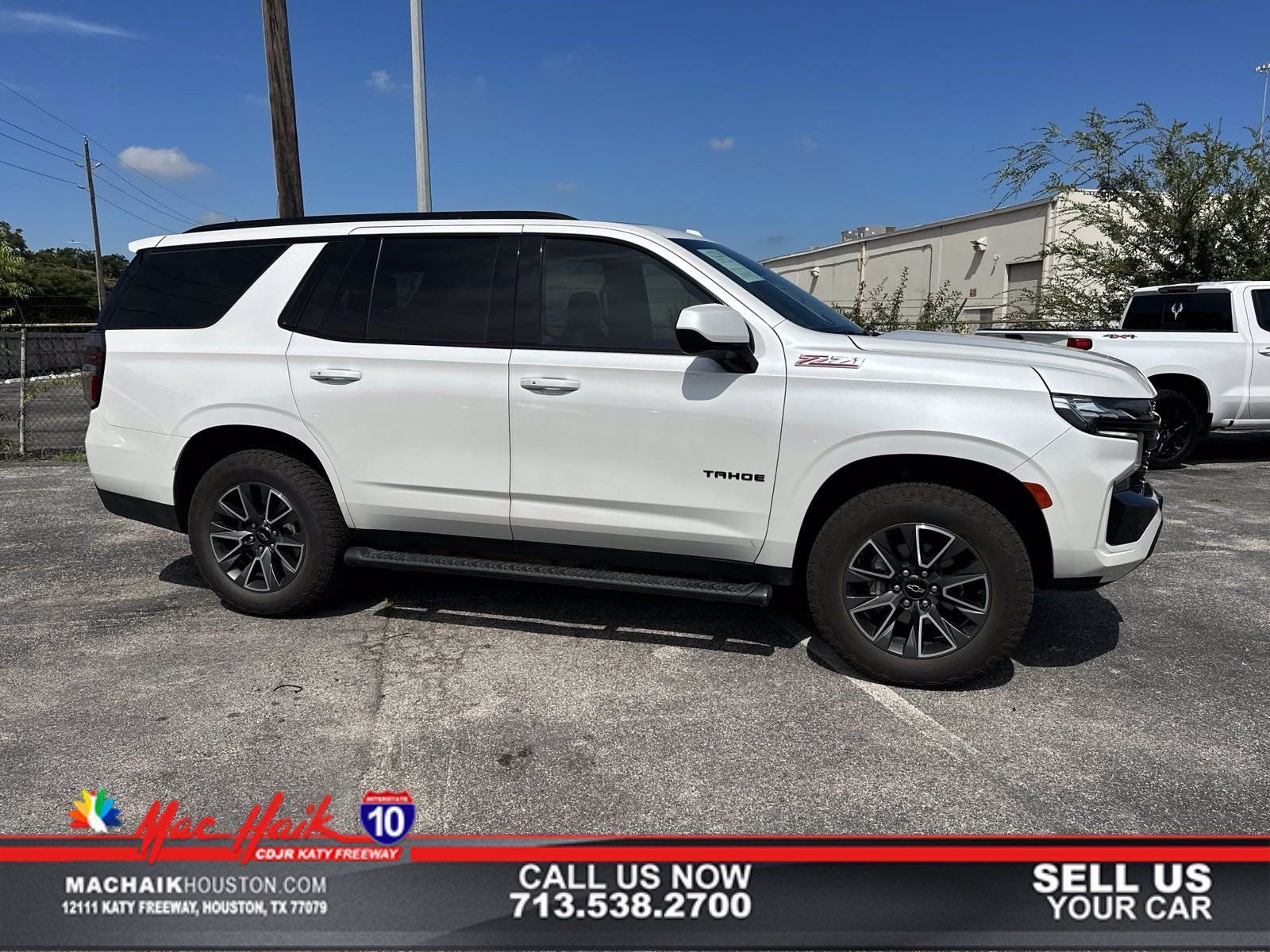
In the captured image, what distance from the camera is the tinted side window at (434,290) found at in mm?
4207

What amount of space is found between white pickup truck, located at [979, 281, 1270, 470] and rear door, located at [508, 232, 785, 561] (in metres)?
6.58

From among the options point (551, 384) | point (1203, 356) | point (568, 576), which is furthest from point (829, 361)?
point (1203, 356)

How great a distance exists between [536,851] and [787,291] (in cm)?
290

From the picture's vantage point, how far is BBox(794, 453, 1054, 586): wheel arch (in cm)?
365

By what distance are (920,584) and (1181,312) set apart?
7.98 metres

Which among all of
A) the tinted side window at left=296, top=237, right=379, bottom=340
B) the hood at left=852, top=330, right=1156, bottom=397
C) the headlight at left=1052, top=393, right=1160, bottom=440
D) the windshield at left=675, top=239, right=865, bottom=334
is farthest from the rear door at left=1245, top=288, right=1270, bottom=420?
the tinted side window at left=296, top=237, right=379, bottom=340

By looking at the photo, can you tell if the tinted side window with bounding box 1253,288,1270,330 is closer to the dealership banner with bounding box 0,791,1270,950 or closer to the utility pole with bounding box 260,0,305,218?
the dealership banner with bounding box 0,791,1270,950

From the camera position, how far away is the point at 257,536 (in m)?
4.57

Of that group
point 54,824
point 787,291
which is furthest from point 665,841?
point 787,291

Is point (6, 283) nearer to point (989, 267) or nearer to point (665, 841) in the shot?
point (665, 841)

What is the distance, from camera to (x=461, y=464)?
4184 mm

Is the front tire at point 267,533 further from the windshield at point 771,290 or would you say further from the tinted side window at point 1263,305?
the tinted side window at point 1263,305

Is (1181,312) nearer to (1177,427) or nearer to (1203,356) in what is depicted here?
(1203,356)

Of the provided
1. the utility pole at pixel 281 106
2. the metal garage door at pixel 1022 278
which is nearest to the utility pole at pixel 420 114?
the utility pole at pixel 281 106
